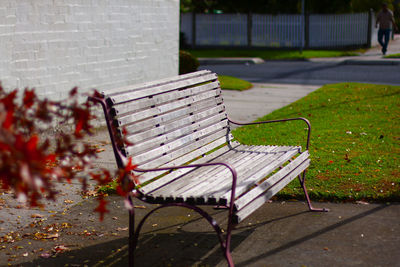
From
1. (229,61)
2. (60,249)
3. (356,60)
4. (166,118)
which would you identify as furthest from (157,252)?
(229,61)

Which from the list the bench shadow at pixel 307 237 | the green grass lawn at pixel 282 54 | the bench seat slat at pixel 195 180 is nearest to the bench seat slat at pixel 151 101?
the bench seat slat at pixel 195 180

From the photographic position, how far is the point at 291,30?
2861cm

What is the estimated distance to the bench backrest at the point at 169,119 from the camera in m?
4.48

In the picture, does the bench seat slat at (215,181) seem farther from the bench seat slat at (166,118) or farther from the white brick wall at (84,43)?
the white brick wall at (84,43)

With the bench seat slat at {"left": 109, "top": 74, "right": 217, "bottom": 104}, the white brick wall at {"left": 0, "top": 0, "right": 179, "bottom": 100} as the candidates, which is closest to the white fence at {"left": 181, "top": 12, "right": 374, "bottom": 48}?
the white brick wall at {"left": 0, "top": 0, "right": 179, "bottom": 100}

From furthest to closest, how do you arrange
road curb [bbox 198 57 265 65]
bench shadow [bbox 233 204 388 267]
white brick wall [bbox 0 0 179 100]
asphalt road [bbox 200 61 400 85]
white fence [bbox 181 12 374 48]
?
white fence [bbox 181 12 374 48], road curb [bbox 198 57 265 65], asphalt road [bbox 200 61 400 85], white brick wall [bbox 0 0 179 100], bench shadow [bbox 233 204 388 267]

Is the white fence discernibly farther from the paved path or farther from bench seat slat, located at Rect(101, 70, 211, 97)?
the paved path

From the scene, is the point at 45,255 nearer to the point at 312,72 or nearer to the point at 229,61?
the point at 312,72

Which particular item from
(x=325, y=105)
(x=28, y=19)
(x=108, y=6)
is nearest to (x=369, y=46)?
(x=325, y=105)

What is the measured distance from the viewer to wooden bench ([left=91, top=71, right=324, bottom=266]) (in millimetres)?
4148

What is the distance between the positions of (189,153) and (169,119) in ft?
1.28

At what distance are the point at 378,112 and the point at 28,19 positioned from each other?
19.7 feet

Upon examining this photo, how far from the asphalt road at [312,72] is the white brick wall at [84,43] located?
576 cm

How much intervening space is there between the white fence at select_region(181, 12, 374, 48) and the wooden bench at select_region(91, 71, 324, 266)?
23.2 metres
